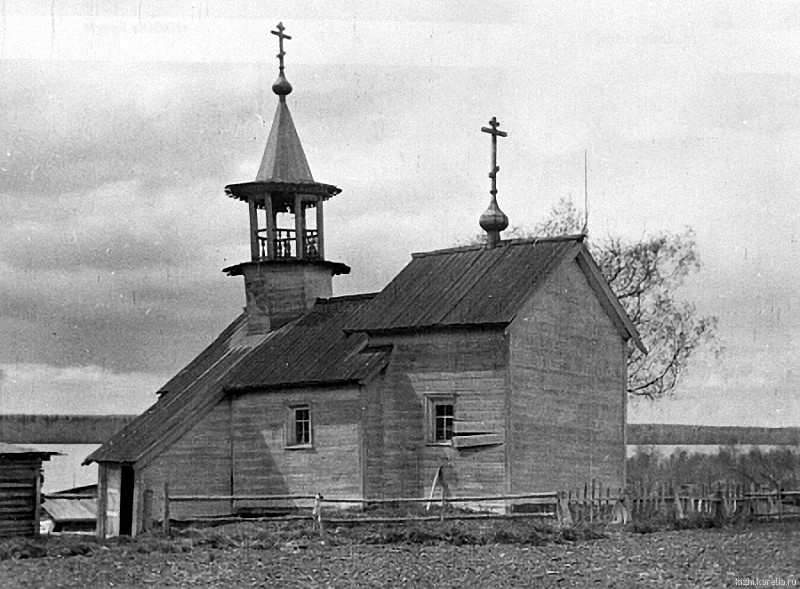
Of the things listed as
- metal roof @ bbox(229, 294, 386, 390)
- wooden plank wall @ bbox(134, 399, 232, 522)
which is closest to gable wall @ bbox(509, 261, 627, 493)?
metal roof @ bbox(229, 294, 386, 390)

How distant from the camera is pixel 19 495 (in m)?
38.3

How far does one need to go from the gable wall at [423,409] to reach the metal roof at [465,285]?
17.0 inches

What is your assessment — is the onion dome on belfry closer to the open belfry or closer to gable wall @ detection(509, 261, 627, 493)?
the open belfry

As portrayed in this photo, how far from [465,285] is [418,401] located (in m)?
3.05

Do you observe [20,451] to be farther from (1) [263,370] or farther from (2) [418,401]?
(2) [418,401]

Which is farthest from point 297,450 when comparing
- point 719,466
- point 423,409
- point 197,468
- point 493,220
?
point 719,466

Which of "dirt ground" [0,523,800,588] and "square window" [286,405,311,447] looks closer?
"dirt ground" [0,523,800,588]

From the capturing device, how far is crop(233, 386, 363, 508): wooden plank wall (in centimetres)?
3759

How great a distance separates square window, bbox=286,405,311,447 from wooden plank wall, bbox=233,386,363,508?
0.38 ft

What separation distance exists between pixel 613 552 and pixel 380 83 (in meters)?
10.7

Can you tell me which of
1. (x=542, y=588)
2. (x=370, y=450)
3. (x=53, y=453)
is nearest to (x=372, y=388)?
(x=370, y=450)

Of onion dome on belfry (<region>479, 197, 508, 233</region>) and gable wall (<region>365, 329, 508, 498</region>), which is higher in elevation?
onion dome on belfry (<region>479, 197, 508, 233</region>)

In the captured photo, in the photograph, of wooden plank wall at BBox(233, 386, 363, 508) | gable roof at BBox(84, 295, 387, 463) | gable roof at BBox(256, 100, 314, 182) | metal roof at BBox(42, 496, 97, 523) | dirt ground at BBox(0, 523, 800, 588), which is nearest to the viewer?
dirt ground at BBox(0, 523, 800, 588)

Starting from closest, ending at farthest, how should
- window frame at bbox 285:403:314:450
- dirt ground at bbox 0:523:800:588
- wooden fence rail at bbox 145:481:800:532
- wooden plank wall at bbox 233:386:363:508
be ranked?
1. dirt ground at bbox 0:523:800:588
2. wooden fence rail at bbox 145:481:800:532
3. wooden plank wall at bbox 233:386:363:508
4. window frame at bbox 285:403:314:450
